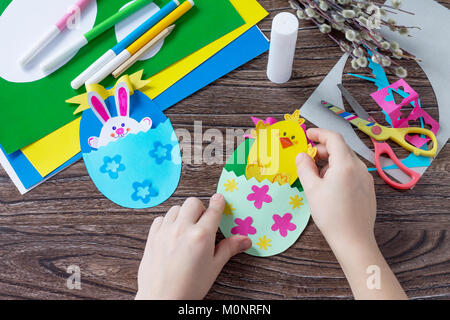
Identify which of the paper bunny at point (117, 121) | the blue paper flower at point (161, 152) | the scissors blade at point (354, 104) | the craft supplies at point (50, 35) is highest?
the craft supplies at point (50, 35)

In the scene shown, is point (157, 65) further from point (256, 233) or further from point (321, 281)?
point (321, 281)

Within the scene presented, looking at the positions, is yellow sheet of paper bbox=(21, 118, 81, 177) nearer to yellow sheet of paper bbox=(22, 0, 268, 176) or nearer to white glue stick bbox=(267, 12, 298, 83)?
yellow sheet of paper bbox=(22, 0, 268, 176)

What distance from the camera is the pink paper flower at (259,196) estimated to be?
69cm

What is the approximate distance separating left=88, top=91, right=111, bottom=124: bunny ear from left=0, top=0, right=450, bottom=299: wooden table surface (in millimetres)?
98

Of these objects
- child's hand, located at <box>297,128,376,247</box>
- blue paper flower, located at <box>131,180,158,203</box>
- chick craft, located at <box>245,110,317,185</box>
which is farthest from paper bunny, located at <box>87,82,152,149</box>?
child's hand, located at <box>297,128,376,247</box>

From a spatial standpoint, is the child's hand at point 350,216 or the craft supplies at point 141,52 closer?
the child's hand at point 350,216

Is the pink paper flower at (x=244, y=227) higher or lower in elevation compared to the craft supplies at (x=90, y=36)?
lower

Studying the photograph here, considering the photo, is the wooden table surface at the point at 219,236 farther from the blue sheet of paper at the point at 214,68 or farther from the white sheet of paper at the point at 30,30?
the white sheet of paper at the point at 30,30

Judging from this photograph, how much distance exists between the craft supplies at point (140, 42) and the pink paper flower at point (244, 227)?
0.37 metres

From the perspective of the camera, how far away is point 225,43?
76 centimetres

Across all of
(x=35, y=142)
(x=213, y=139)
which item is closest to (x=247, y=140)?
(x=213, y=139)

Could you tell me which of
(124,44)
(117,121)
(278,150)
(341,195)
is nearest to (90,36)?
(124,44)

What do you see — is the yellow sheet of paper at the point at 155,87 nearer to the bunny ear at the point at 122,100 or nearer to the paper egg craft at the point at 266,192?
the bunny ear at the point at 122,100

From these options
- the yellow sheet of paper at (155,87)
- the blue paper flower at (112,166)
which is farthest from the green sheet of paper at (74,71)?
the blue paper flower at (112,166)
